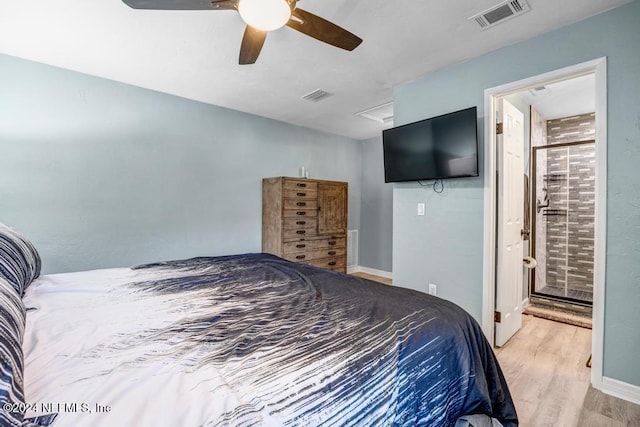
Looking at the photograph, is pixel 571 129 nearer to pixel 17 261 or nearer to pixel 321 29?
pixel 321 29

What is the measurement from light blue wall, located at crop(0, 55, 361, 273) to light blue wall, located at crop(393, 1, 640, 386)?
2057 mm

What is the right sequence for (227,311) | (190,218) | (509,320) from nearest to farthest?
(227,311), (509,320), (190,218)

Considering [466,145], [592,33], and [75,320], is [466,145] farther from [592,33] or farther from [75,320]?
[75,320]

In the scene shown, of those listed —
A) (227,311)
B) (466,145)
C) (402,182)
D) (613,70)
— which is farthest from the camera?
(402,182)

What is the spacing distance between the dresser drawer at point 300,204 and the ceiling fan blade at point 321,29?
84.7 inches

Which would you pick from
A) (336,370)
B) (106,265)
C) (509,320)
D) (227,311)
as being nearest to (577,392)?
(509,320)

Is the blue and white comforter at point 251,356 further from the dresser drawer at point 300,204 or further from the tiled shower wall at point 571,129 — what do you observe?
the tiled shower wall at point 571,129

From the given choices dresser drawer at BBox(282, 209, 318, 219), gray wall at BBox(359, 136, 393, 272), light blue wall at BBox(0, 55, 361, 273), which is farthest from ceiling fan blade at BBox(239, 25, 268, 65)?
gray wall at BBox(359, 136, 393, 272)

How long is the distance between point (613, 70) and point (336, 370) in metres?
2.51

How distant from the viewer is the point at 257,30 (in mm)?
1606

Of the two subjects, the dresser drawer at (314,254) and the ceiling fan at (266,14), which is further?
the dresser drawer at (314,254)

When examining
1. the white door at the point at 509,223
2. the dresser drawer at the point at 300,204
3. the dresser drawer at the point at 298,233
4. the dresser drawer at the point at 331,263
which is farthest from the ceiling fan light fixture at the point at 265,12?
the dresser drawer at the point at 331,263

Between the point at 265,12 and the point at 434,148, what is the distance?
1.80 meters

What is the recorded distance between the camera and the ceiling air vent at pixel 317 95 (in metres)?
3.10
